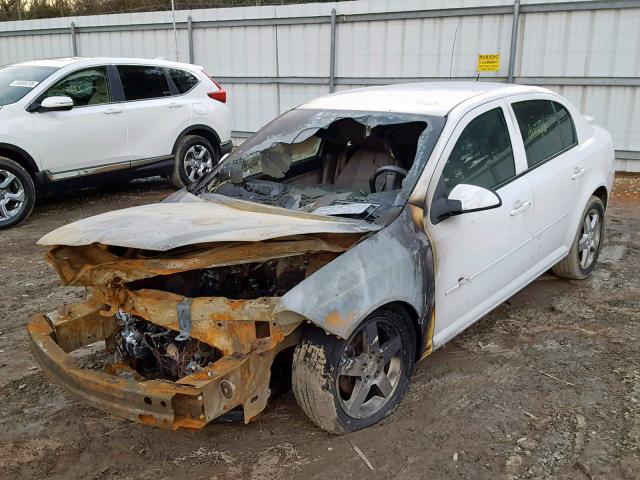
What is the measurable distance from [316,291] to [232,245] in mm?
488

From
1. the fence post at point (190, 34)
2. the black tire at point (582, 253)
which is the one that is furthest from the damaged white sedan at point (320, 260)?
the fence post at point (190, 34)

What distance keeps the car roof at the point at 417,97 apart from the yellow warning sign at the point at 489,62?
5.55 metres

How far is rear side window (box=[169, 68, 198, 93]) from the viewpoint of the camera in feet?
28.3

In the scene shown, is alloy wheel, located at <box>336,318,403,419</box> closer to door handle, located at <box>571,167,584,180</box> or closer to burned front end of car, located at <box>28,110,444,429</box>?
burned front end of car, located at <box>28,110,444,429</box>

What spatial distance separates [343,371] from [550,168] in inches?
90.7

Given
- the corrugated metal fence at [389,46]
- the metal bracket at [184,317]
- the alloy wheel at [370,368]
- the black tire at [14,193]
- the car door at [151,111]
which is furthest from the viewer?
the corrugated metal fence at [389,46]

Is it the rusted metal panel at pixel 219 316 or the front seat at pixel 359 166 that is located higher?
the front seat at pixel 359 166

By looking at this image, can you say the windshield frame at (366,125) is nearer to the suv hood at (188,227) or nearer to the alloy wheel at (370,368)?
the suv hood at (188,227)

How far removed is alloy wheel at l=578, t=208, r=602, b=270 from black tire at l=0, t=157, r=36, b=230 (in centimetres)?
590

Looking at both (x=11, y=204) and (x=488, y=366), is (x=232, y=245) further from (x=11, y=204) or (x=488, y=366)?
(x=11, y=204)

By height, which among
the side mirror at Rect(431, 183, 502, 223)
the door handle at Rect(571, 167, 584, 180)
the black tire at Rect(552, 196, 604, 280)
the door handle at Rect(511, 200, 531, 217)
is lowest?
the black tire at Rect(552, 196, 604, 280)

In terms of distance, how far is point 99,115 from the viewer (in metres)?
7.60

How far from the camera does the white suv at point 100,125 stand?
23.0ft

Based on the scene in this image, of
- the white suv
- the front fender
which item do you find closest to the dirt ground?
the front fender
